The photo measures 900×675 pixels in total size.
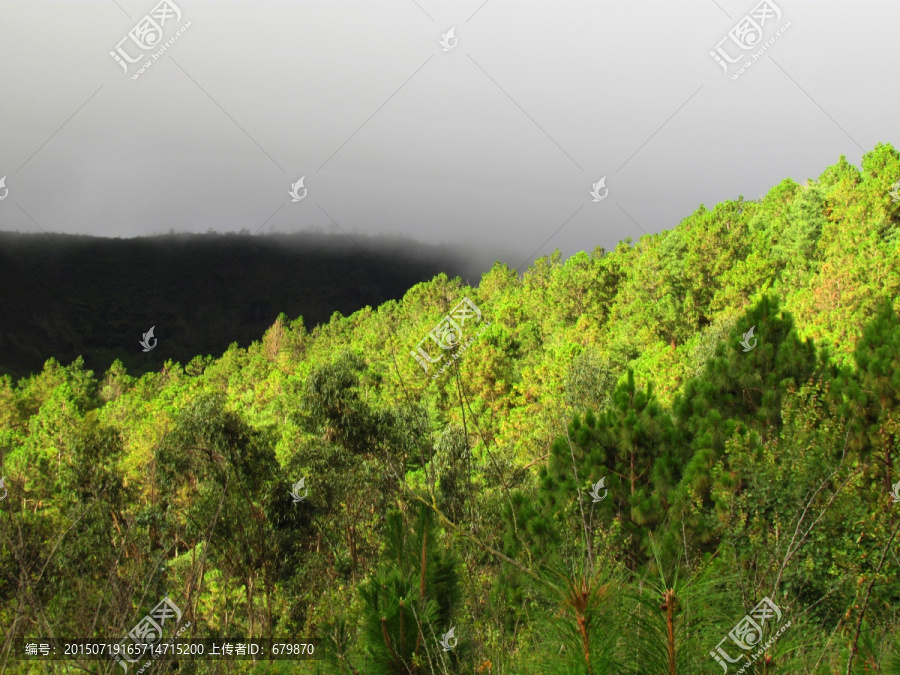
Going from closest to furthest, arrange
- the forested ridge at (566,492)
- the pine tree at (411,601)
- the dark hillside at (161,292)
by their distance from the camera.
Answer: the forested ridge at (566,492) → the pine tree at (411,601) → the dark hillside at (161,292)

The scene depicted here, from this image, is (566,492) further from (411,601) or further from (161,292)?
(161,292)

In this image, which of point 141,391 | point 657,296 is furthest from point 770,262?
point 141,391

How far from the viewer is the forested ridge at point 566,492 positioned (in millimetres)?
1500

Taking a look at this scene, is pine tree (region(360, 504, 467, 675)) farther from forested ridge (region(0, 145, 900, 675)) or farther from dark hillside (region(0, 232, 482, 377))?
dark hillside (region(0, 232, 482, 377))

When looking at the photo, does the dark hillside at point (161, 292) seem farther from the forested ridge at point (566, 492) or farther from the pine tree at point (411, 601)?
the pine tree at point (411, 601)

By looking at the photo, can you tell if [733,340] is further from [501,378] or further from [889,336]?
[501,378]

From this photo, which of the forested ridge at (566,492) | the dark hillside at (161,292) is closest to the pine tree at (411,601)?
the forested ridge at (566,492)

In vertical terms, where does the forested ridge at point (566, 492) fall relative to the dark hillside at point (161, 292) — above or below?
below

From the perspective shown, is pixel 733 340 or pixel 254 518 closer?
pixel 733 340

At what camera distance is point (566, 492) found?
744cm

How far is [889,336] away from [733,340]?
2.03 m

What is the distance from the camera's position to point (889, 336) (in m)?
8.22

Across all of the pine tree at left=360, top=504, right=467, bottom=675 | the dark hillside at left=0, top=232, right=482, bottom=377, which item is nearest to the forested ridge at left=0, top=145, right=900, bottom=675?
the pine tree at left=360, top=504, right=467, bottom=675

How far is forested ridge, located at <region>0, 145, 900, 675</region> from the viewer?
1.50 metres
